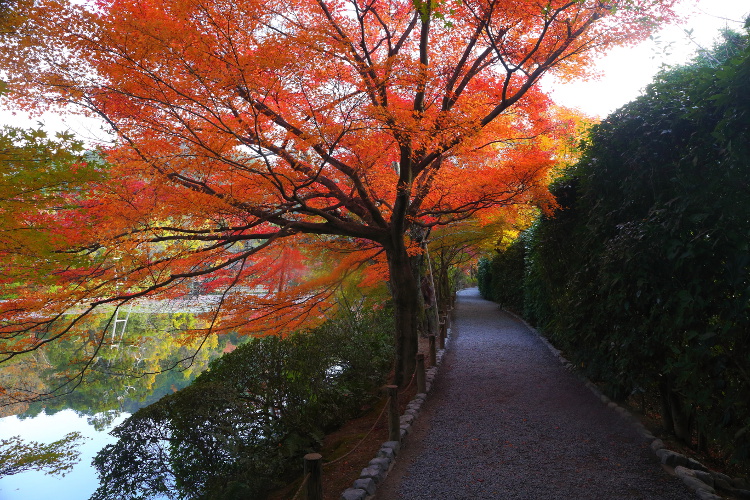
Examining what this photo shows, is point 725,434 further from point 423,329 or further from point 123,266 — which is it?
point 423,329

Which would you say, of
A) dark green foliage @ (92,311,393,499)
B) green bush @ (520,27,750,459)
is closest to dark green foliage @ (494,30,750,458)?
green bush @ (520,27,750,459)

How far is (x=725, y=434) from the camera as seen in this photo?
12.8 ft

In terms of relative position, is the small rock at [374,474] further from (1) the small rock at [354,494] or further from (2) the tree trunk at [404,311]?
(2) the tree trunk at [404,311]

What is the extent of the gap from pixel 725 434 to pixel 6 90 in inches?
343

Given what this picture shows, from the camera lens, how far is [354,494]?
168 inches

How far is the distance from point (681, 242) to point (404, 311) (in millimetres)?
5267

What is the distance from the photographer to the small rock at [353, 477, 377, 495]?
4410 millimetres

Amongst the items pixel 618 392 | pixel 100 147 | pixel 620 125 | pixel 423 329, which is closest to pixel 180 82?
pixel 100 147

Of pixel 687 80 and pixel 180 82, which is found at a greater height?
pixel 180 82

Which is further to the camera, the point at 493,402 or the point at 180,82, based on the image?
the point at 493,402

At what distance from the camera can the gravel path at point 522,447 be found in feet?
14.3

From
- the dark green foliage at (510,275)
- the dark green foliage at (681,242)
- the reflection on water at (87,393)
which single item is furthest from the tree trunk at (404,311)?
the dark green foliage at (510,275)

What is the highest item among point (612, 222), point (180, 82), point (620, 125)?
point (180, 82)

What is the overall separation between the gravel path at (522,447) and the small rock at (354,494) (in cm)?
23
